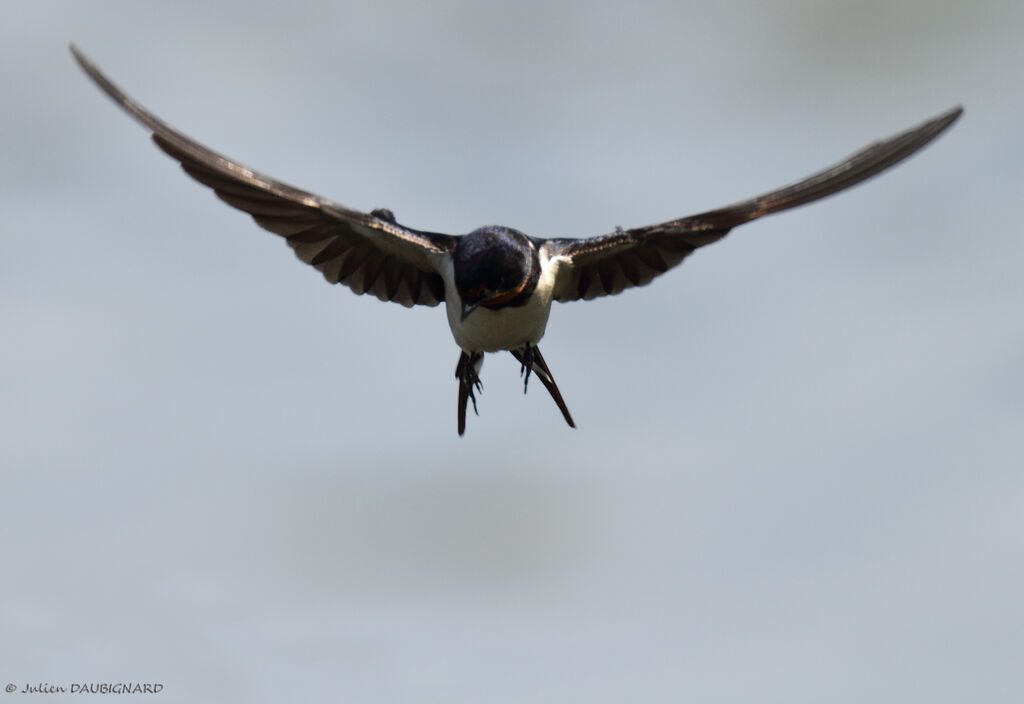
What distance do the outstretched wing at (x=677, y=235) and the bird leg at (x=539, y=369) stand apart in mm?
933

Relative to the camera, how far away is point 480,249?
13.2 meters

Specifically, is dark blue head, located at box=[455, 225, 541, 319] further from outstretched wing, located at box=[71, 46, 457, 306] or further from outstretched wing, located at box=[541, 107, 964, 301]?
outstretched wing, located at box=[541, 107, 964, 301]

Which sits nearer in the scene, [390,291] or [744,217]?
[744,217]

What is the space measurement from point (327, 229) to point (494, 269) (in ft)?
7.43

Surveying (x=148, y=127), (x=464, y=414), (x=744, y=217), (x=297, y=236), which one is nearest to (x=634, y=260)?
(x=744, y=217)

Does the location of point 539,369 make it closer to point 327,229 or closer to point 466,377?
point 466,377

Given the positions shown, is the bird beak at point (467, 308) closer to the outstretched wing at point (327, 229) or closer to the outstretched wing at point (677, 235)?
the outstretched wing at point (327, 229)

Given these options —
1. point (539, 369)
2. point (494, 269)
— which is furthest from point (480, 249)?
point (539, 369)

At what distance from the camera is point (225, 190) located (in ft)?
43.8

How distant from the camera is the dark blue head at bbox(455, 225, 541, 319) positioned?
42.8 ft

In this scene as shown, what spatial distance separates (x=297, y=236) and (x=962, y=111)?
22.2 ft

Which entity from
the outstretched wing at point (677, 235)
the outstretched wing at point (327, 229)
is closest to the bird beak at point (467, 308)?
the outstretched wing at point (327, 229)

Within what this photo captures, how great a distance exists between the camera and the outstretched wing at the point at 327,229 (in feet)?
42.3

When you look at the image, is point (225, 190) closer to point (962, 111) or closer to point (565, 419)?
point (565, 419)
